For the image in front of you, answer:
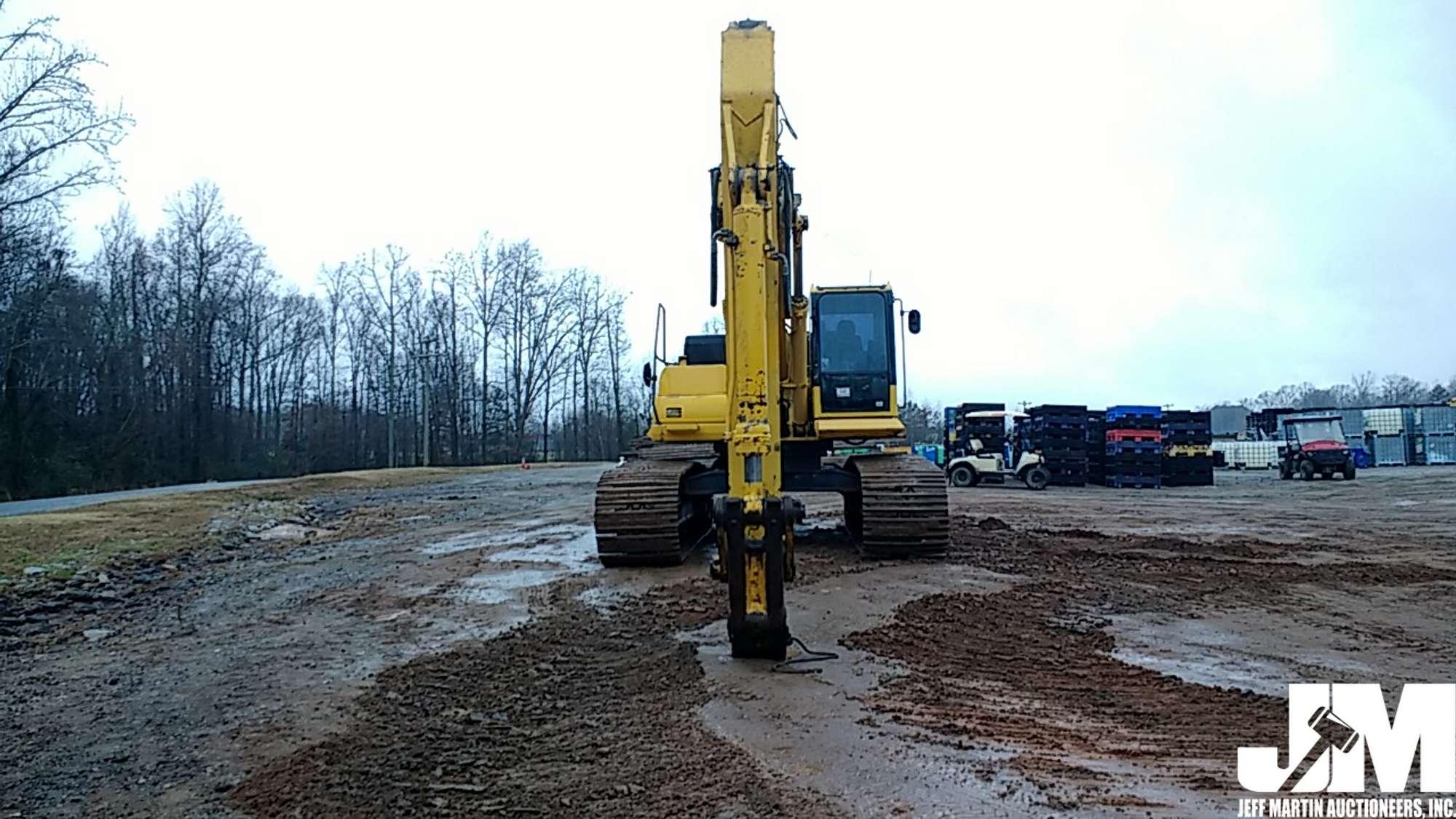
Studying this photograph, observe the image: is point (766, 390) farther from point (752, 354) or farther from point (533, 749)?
point (533, 749)

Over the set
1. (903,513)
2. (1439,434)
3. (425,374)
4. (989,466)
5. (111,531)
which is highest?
(425,374)

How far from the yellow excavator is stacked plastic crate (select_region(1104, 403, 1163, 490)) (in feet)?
66.9

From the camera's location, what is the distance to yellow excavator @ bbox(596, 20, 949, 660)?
24.1 feet

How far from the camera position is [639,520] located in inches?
434

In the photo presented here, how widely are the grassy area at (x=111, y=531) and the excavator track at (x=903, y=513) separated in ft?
31.9

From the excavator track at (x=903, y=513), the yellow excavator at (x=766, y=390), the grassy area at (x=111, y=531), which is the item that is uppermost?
the yellow excavator at (x=766, y=390)

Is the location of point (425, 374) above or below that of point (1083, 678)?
above

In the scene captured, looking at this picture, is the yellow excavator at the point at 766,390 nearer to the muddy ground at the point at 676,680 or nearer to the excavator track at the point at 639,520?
the excavator track at the point at 639,520

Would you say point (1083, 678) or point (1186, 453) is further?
point (1186, 453)

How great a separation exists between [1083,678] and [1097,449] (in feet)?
93.6

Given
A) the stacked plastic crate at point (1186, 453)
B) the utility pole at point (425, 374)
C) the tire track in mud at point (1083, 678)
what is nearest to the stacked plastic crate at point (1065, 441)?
the stacked plastic crate at point (1186, 453)

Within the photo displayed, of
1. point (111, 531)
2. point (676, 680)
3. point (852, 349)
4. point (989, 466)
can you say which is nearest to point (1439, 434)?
point (989, 466)

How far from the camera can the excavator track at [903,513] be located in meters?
11.1

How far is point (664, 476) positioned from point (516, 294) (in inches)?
2452
